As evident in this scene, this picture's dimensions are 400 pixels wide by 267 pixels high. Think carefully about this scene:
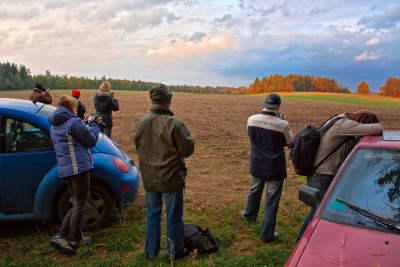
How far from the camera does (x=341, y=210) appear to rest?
2.98m

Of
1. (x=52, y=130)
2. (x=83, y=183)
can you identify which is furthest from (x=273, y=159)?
(x=52, y=130)

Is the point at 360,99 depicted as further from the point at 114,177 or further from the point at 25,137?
the point at 25,137

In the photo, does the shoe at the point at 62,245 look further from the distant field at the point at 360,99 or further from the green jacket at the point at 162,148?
the distant field at the point at 360,99

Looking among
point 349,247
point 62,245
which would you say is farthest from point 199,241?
point 349,247

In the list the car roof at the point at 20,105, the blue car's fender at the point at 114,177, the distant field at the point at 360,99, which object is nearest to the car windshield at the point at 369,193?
the blue car's fender at the point at 114,177

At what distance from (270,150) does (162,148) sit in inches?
55.4

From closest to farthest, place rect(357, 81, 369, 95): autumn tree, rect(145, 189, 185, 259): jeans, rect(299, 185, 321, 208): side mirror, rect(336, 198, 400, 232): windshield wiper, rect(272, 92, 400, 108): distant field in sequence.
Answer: rect(336, 198, 400, 232): windshield wiper < rect(299, 185, 321, 208): side mirror < rect(145, 189, 185, 259): jeans < rect(272, 92, 400, 108): distant field < rect(357, 81, 369, 95): autumn tree

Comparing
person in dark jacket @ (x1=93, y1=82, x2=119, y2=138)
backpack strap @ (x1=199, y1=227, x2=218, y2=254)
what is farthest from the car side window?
person in dark jacket @ (x1=93, y1=82, x2=119, y2=138)

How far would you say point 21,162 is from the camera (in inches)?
187

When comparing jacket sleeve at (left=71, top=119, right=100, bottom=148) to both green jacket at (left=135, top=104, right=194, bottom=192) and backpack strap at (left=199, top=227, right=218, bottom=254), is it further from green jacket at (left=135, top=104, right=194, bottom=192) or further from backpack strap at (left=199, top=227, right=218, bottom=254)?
backpack strap at (left=199, top=227, right=218, bottom=254)

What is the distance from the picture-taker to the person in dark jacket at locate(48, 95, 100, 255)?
4.30 meters

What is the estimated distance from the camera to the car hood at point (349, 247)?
2.40m

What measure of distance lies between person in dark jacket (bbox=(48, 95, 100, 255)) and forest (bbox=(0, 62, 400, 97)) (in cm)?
7063

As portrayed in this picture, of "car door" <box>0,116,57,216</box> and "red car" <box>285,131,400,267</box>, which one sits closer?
"red car" <box>285,131,400,267</box>
